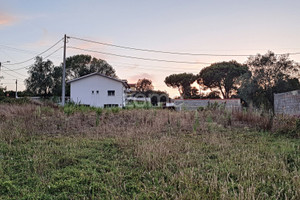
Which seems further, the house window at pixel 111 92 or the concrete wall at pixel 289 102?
the house window at pixel 111 92

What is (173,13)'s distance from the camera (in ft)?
34.6

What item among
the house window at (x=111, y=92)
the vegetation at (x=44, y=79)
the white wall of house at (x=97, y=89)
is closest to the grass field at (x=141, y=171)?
the white wall of house at (x=97, y=89)

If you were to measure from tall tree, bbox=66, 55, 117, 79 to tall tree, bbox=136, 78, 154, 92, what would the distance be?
12.8m

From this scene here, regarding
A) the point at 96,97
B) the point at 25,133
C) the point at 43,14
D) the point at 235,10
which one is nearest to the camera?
the point at 25,133

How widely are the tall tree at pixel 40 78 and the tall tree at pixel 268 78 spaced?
94.4ft

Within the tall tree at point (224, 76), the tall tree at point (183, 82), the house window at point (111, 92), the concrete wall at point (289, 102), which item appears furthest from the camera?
the tall tree at point (183, 82)

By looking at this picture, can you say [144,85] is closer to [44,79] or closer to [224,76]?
[224,76]

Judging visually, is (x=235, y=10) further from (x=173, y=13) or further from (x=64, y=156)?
(x=64, y=156)

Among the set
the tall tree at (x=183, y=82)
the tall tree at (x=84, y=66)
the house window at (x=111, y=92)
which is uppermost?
the tall tree at (x=84, y=66)

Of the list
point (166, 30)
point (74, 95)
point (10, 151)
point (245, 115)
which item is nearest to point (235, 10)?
point (166, 30)

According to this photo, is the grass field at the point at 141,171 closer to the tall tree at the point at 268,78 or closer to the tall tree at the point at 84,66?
the tall tree at the point at 268,78

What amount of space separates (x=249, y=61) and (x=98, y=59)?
26343mm

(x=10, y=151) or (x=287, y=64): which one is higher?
(x=287, y=64)

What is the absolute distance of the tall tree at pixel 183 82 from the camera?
36.4 meters
